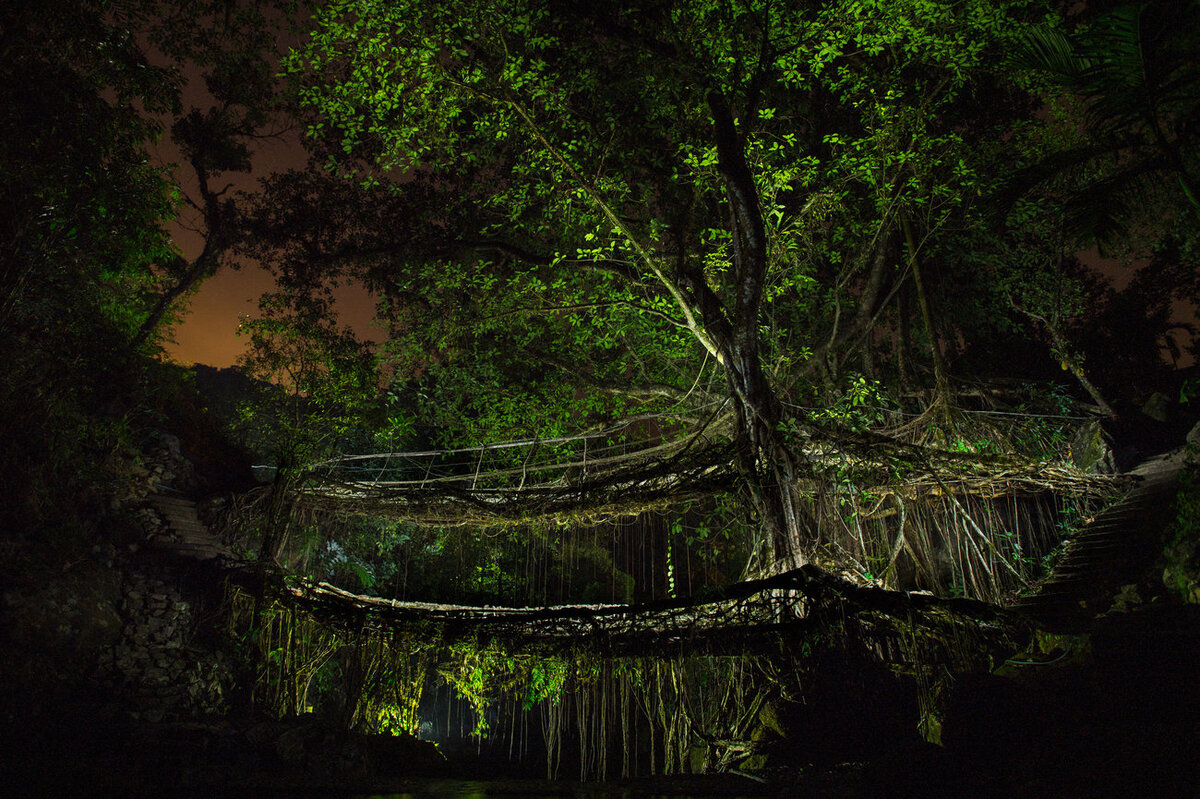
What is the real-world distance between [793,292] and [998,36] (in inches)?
185

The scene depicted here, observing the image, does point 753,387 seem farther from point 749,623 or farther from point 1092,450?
point 1092,450

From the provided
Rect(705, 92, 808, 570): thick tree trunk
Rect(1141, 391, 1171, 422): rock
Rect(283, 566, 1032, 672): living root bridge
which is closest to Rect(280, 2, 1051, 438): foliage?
Rect(705, 92, 808, 570): thick tree trunk

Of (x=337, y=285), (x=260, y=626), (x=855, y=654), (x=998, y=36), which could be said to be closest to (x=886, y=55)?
(x=998, y=36)

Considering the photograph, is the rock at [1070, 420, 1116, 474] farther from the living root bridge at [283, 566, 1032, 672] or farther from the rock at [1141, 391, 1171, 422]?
the living root bridge at [283, 566, 1032, 672]

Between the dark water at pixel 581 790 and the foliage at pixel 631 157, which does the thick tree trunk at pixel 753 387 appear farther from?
the dark water at pixel 581 790

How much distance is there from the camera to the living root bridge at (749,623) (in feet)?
14.5

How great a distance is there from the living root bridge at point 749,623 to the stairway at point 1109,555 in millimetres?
1895

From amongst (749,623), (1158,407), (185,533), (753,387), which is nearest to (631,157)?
(753,387)

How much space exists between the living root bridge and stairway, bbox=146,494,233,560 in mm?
3243

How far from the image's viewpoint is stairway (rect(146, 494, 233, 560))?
802 cm

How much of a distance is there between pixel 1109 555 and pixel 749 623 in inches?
199

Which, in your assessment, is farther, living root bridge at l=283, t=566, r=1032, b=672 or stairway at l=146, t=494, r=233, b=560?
→ stairway at l=146, t=494, r=233, b=560

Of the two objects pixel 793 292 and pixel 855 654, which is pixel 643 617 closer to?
pixel 855 654

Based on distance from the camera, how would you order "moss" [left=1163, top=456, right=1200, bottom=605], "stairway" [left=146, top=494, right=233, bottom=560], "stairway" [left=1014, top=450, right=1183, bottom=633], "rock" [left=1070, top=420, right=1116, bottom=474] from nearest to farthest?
"moss" [left=1163, top=456, right=1200, bottom=605] → "stairway" [left=1014, top=450, right=1183, bottom=633] → "stairway" [left=146, top=494, right=233, bottom=560] → "rock" [left=1070, top=420, right=1116, bottom=474]
